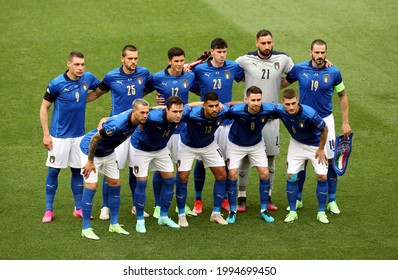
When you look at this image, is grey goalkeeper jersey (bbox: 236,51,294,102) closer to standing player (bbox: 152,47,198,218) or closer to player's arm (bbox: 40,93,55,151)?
standing player (bbox: 152,47,198,218)

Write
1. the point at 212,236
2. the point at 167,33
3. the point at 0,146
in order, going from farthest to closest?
the point at 167,33, the point at 0,146, the point at 212,236

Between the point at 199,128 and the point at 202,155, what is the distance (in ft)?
1.63

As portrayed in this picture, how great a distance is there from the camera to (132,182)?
15211 millimetres

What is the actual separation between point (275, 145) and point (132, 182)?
7.21ft

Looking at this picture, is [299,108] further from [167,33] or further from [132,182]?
[167,33]

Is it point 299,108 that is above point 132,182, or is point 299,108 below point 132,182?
above

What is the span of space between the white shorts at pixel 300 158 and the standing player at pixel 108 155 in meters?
2.44

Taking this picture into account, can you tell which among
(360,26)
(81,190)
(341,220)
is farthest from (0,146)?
(360,26)

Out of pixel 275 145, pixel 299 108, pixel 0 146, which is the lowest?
pixel 0 146

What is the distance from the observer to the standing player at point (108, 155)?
1358cm

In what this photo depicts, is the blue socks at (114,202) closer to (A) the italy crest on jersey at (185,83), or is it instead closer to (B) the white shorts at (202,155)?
(B) the white shorts at (202,155)

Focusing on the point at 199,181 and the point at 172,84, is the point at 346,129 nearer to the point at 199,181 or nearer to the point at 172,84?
the point at 199,181

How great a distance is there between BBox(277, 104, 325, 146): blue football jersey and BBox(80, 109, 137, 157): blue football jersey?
218 centimetres

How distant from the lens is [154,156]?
1446cm
